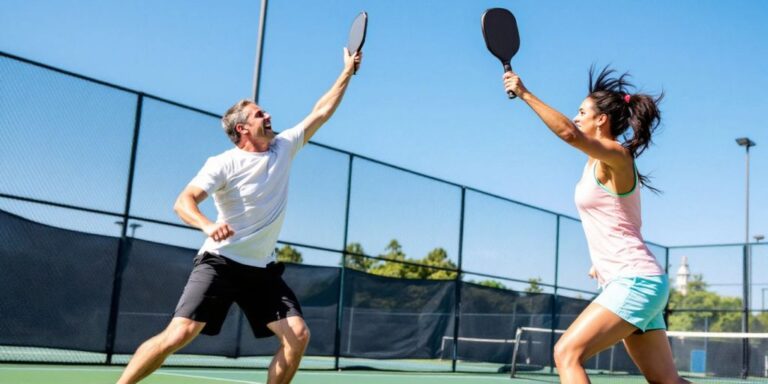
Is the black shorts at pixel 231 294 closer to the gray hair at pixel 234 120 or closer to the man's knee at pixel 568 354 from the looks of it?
the gray hair at pixel 234 120

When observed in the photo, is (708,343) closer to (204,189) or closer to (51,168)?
(51,168)

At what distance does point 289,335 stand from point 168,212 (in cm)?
576

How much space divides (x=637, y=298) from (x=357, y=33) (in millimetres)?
Answer: 2836

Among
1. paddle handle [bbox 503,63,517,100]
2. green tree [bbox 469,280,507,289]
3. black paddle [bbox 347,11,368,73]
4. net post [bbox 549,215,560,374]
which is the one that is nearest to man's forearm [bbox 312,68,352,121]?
black paddle [bbox 347,11,368,73]

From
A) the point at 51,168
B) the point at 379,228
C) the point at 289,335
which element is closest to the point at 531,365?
the point at 379,228

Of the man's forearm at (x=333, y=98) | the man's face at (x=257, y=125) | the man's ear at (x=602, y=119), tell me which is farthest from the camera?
the man's forearm at (x=333, y=98)

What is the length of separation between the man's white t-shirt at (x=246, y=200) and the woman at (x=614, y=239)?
4.87 ft

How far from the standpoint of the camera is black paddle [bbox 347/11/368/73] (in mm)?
5562

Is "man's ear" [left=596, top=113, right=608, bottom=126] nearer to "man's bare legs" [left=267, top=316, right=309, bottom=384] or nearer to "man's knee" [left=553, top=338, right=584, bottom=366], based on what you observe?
"man's knee" [left=553, top=338, right=584, bottom=366]

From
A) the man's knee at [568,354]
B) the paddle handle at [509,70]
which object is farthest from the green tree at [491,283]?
the man's knee at [568,354]

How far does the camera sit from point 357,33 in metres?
5.72

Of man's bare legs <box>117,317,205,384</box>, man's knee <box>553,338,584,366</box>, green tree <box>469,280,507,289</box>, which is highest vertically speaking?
green tree <box>469,280,507,289</box>

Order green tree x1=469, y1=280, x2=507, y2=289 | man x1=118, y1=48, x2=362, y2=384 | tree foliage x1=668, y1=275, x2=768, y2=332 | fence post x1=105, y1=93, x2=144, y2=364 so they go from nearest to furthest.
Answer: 1. man x1=118, y1=48, x2=362, y2=384
2. fence post x1=105, y1=93, x2=144, y2=364
3. green tree x1=469, y1=280, x2=507, y2=289
4. tree foliage x1=668, y1=275, x2=768, y2=332

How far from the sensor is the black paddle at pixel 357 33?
219 inches
